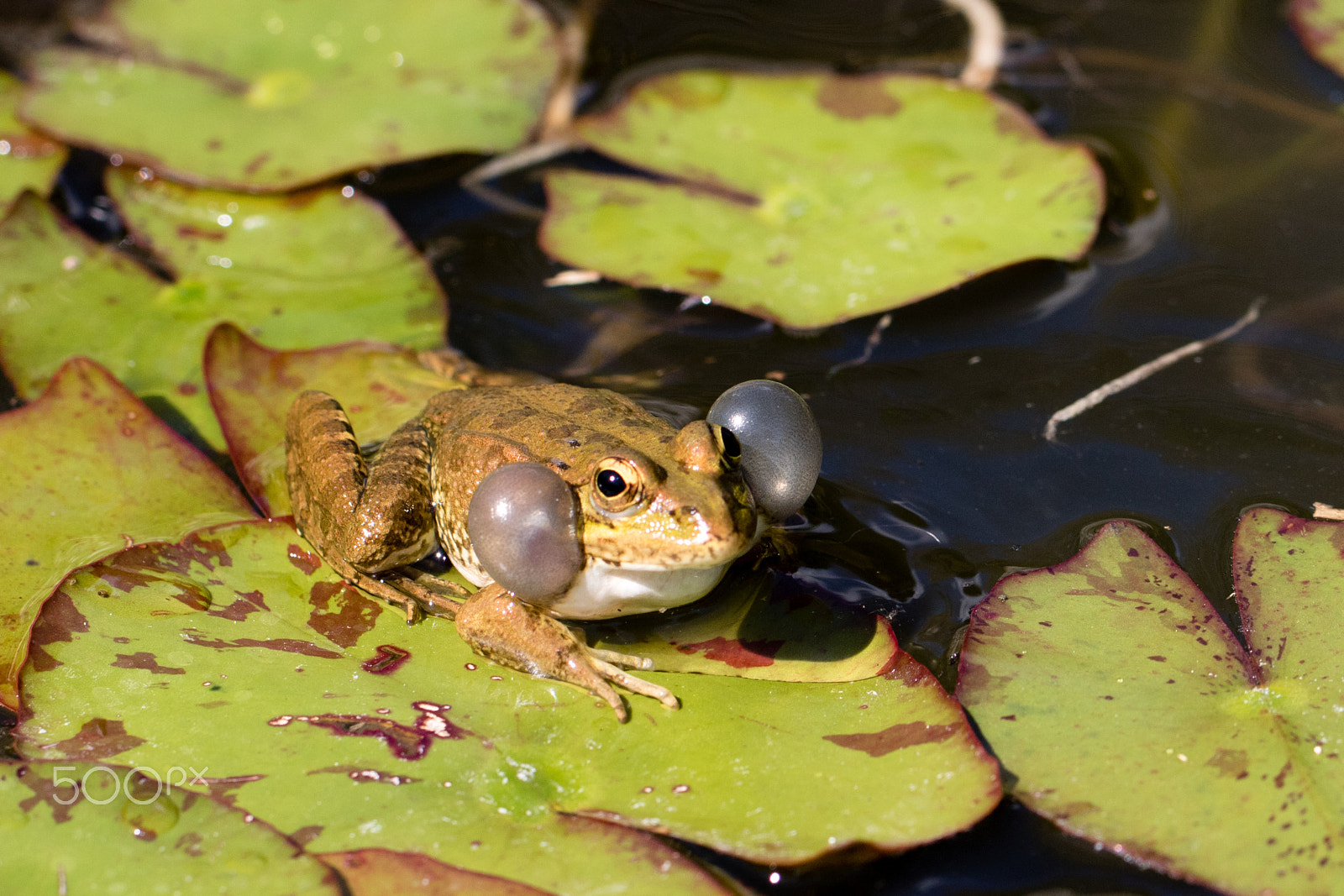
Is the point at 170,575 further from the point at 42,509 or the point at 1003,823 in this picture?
the point at 1003,823

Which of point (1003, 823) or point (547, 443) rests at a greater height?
point (547, 443)

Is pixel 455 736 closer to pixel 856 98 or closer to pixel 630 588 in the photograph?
pixel 630 588

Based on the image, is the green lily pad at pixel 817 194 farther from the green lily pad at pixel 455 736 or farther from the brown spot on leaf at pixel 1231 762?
the brown spot on leaf at pixel 1231 762

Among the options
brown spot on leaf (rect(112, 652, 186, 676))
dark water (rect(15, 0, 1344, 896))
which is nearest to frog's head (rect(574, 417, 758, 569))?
dark water (rect(15, 0, 1344, 896))

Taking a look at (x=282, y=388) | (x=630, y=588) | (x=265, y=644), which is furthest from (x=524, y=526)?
(x=282, y=388)

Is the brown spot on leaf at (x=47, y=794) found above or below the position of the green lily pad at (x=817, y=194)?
below

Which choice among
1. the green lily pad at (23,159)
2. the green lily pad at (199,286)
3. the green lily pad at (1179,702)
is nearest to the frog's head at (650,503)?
the green lily pad at (1179,702)

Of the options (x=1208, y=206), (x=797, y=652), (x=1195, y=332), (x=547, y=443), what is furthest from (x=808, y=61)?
(x=797, y=652)
